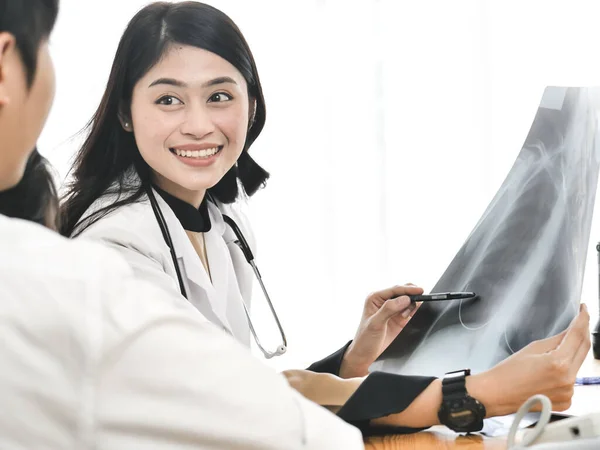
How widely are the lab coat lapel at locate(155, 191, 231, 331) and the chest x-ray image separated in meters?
0.30

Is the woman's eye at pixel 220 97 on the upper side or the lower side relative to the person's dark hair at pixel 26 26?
lower

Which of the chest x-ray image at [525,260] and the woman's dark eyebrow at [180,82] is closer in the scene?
the chest x-ray image at [525,260]

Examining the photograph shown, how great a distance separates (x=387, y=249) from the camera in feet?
10.6

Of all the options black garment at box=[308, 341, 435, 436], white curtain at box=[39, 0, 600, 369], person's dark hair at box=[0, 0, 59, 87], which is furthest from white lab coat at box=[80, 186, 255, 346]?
white curtain at box=[39, 0, 600, 369]

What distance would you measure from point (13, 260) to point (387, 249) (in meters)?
2.80

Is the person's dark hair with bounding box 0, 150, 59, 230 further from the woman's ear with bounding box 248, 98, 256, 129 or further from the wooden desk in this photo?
the woman's ear with bounding box 248, 98, 256, 129

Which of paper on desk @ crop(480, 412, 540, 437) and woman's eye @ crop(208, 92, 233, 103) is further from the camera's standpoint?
woman's eye @ crop(208, 92, 233, 103)

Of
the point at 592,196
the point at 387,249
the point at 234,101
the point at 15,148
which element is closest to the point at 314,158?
the point at 387,249

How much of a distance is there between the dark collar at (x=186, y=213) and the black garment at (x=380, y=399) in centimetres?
53

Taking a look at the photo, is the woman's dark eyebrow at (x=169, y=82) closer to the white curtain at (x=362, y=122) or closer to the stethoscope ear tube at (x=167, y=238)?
the stethoscope ear tube at (x=167, y=238)

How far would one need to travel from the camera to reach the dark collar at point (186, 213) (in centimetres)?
141

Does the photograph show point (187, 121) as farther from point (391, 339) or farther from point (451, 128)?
point (451, 128)

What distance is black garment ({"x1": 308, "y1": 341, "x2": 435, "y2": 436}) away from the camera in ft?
3.34

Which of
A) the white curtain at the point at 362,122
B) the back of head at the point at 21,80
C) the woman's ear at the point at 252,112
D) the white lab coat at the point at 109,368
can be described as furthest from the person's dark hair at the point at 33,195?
the white curtain at the point at 362,122
